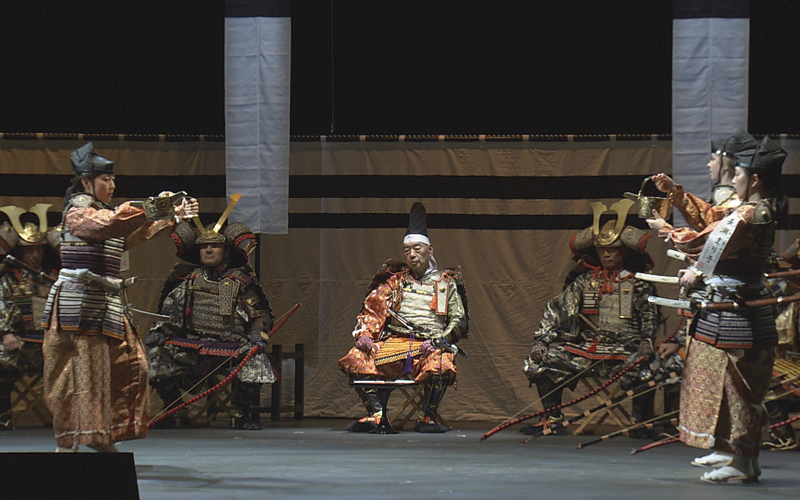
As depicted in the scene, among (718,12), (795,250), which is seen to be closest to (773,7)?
(718,12)

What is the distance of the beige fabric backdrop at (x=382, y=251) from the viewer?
7.51 m

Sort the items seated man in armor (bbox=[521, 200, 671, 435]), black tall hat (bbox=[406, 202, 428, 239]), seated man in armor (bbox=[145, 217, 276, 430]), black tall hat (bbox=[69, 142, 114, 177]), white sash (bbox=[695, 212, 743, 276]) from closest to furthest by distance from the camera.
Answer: white sash (bbox=[695, 212, 743, 276]) → black tall hat (bbox=[69, 142, 114, 177]) → seated man in armor (bbox=[521, 200, 671, 435]) → seated man in armor (bbox=[145, 217, 276, 430]) → black tall hat (bbox=[406, 202, 428, 239])

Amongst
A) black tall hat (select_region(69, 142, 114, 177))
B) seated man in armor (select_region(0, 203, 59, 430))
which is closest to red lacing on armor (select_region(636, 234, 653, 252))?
black tall hat (select_region(69, 142, 114, 177))

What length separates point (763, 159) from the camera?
4441mm

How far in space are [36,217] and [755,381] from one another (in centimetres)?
553

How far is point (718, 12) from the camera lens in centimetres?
642

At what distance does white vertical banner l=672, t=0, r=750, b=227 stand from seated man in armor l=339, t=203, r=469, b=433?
175cm

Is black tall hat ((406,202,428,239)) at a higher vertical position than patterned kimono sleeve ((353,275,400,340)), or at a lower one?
higher

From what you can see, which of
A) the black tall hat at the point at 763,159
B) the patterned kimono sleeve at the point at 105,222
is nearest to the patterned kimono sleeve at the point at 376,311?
the patterned kimono sleeve at the point at 105,222

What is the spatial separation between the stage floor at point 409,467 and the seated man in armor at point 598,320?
0.41 meters

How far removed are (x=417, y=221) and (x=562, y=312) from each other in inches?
45.7

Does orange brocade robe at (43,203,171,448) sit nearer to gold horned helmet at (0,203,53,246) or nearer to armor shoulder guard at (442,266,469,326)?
gold horned helmet at (0,203,53,246)

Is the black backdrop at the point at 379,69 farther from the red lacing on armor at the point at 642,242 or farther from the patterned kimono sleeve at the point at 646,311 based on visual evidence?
the patterned kimono sleeve at the point at 646,311

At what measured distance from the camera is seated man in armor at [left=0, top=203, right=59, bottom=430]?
6828 mm
